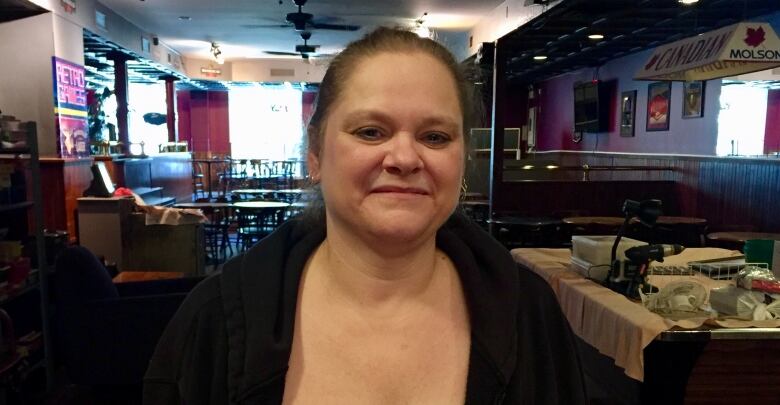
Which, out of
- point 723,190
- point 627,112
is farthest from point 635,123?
point 723,190

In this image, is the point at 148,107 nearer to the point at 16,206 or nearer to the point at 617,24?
the point at 617,24

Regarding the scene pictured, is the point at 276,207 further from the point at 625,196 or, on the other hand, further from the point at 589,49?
the point at 589,49

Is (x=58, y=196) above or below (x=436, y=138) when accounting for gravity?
below

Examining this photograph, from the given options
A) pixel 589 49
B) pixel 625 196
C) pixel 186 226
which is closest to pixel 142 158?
pixel 186 226

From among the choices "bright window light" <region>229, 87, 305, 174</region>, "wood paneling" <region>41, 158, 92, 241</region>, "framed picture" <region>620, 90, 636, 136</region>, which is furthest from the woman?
"bright window light" <region>229, 87, 305, 174</region>

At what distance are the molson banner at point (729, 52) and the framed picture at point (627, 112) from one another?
511cm

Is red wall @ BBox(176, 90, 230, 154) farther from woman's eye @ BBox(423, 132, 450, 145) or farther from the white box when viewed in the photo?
woman's eye @ BBox(423, 132, 450, 145)

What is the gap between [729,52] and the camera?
12.9ft

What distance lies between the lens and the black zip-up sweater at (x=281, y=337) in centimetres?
Answer: 92

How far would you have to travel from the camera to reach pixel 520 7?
23.1ft

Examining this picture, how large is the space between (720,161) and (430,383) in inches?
276

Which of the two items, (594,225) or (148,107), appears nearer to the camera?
(594,225)

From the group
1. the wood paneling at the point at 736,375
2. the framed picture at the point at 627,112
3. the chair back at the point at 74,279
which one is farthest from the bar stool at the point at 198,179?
the wood paneling at the point at 736,375

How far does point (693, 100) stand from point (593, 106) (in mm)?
2947
